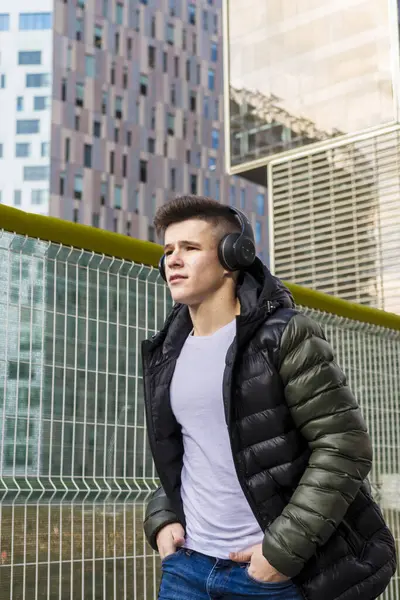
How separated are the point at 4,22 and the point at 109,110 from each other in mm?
8427

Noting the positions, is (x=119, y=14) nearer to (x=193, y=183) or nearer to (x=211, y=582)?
(x=193, y=183)

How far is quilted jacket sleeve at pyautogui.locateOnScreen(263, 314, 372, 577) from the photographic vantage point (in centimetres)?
234

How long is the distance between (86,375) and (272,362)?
79.5 inches

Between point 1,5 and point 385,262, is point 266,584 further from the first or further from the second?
point 1,5

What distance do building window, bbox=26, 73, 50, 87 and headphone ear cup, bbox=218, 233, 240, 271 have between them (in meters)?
55.4

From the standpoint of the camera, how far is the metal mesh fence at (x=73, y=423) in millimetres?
3992

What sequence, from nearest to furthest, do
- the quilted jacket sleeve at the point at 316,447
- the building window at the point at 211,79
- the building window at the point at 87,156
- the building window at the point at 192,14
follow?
the quilted jacket sleeve at the point at 316,447, the building window at the point at 87,156, the building window at the point at 211,79, the building window at the point at 192,14

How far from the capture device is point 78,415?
4.31m

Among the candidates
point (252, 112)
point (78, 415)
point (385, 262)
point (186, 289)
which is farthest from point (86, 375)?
point (252, 112)

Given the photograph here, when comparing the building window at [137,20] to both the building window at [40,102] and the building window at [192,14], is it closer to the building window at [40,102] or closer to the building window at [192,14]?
the building window at [192,14]

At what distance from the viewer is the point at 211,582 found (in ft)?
8.28

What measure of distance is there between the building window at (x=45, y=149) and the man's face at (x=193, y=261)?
53202 millimetres

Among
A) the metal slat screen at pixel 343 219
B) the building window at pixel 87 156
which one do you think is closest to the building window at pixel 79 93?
the building window at pixel 87 156

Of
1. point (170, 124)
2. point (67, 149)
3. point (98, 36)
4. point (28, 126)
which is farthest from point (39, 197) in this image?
point (98, 36)
